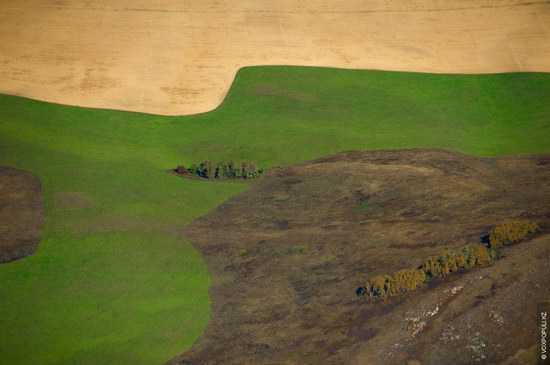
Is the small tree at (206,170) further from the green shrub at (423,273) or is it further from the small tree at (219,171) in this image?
the green shrub at (423,273)

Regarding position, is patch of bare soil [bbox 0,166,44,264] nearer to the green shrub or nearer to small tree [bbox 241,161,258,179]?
small tree [bbox 241,161,258,179]

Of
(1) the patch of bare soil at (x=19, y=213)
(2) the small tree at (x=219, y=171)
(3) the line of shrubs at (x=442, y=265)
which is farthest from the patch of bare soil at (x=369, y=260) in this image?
(1) the patch of bare soil at (x=19, y=213)

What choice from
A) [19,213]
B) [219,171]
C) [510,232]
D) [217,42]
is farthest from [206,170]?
[510,232]

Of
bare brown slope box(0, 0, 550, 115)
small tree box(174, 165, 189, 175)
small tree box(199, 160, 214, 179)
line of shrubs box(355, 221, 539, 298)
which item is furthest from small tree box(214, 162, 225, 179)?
line of shrubs box(355, 221, 539, 298)

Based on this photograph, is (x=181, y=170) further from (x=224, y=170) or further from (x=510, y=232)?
(x=510, y=232)

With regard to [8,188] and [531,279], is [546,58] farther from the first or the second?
Answer: [8,188]

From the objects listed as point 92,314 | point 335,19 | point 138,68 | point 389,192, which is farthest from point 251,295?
point 335,19

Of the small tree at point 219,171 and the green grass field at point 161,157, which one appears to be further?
the small tree at point 219,171
